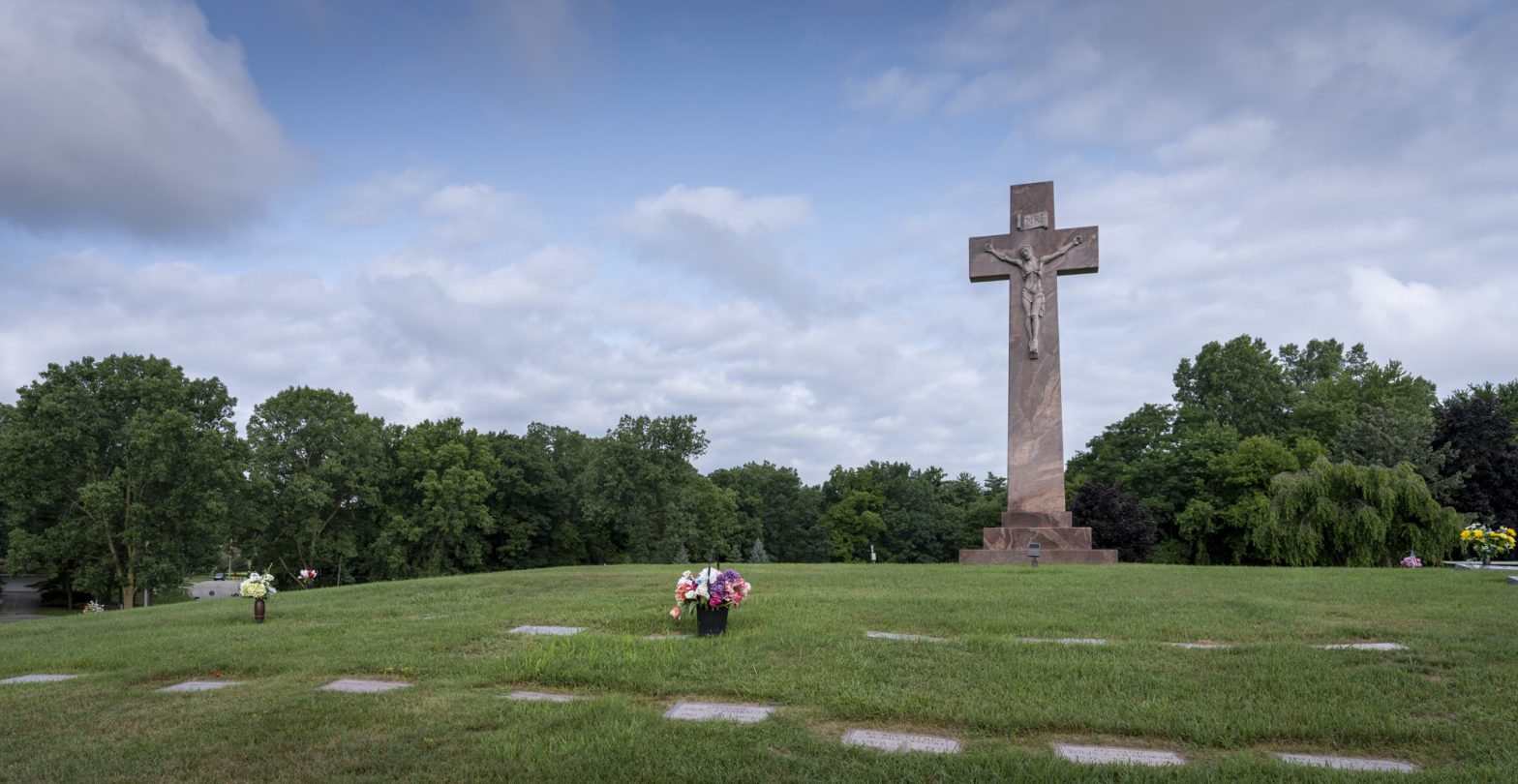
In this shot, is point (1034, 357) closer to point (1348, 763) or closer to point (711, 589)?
point (711, 589)

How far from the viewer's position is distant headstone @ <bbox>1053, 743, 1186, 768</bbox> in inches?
163

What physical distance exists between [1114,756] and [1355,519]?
19.5 m

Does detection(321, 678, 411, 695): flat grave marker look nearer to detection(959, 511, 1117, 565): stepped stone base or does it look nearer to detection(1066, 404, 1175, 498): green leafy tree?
detection(959, 511, 1117, 565): stepped stone base

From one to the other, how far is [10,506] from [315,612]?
28653mm

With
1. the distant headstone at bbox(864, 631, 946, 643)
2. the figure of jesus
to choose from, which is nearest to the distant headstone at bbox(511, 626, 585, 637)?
the distant headstone at bbox(864, 631, 946, 643)

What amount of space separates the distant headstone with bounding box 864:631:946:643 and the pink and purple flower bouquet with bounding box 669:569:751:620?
1256 mm

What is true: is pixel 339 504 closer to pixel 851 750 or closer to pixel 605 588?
pixel 605 588

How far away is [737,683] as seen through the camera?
18.9ft

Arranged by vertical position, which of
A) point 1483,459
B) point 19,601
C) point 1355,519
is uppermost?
point 1483,459

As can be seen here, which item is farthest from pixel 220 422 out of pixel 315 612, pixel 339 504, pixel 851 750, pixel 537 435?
pixel 851 750

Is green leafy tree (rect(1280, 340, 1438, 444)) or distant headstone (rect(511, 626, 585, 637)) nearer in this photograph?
distant headstone (rect(511, 626, 585, 637))

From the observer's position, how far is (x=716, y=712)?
5188 mm

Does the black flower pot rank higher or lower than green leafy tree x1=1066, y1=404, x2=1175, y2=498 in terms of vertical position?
lower

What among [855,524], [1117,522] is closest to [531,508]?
[855,524]
